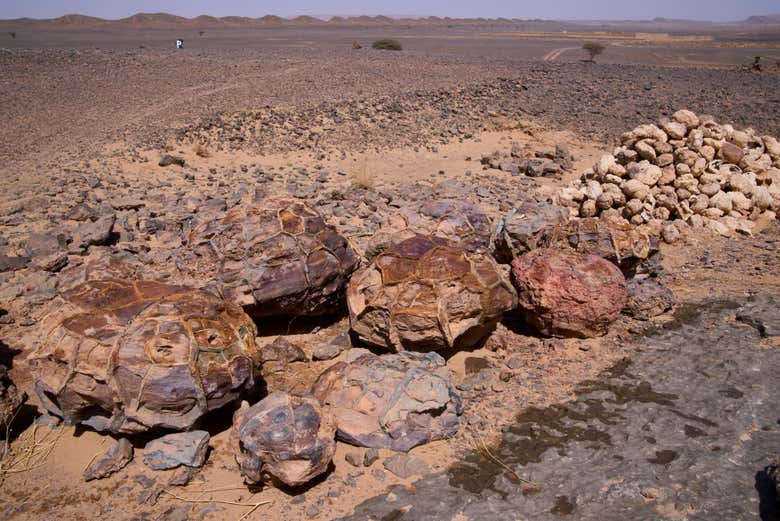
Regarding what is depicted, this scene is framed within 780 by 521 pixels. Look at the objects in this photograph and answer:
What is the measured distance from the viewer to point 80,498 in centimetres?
334

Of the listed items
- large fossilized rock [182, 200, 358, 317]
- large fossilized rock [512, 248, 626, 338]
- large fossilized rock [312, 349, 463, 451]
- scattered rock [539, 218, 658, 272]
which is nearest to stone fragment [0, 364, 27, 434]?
large fossilized rock [182, 200, 358, 317]

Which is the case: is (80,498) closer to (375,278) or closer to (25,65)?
(375,278)

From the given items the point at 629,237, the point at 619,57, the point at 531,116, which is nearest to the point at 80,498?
the point at 629,237

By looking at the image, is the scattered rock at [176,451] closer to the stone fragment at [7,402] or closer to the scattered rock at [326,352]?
the stone fragment at [7,402]

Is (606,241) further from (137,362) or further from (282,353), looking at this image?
(137,362)

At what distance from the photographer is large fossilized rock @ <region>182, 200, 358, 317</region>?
14.9ft

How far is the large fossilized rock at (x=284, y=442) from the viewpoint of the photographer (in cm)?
323

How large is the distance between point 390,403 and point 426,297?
0.91m

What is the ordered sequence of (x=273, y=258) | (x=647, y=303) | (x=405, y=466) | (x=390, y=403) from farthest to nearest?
1. (x=647, y=303)
2. (x=273, y=258)
3. (x=390, y=403)
4. (x=405, y=466)

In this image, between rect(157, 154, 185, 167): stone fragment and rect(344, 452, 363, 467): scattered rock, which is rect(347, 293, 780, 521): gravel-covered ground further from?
rect(157, 154, 185, 167): stone fragment

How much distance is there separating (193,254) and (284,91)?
35.9 ft

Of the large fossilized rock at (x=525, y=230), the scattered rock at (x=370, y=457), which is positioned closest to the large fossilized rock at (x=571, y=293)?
the large fossilized rock at (x=525, y=230)

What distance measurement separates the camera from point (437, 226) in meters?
5.18

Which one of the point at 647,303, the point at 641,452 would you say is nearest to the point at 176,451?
the point at 641,452
